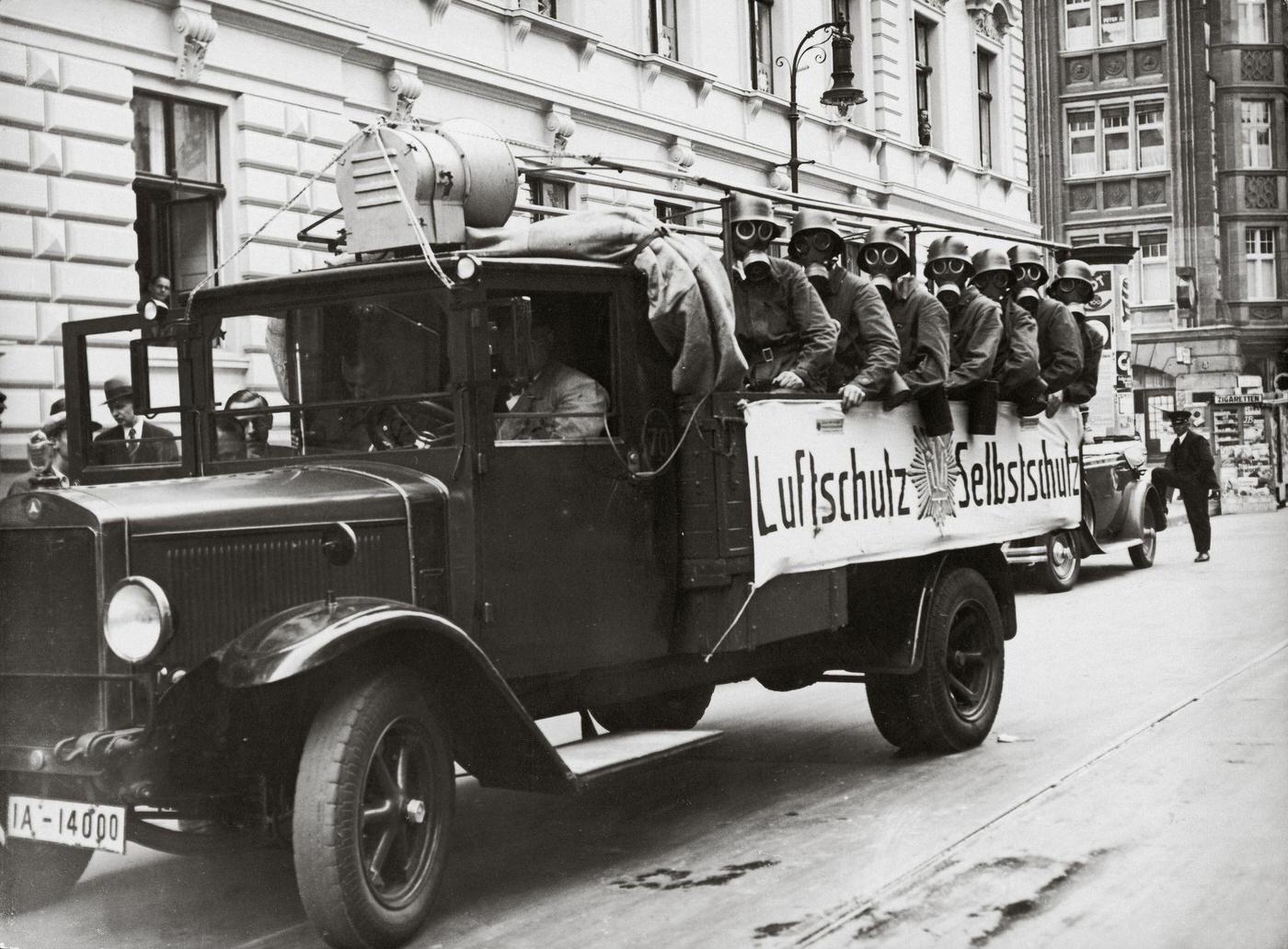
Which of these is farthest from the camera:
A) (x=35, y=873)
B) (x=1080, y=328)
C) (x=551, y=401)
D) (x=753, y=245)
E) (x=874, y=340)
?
(x=1080, y=328)

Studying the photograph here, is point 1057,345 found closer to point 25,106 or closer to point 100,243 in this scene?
point 100,243

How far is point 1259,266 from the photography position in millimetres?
18469

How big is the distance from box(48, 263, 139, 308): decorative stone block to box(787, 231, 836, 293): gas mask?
730cm

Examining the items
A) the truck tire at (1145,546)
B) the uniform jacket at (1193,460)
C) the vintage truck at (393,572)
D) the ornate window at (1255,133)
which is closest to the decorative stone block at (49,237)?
the vintage truck at (393,572)

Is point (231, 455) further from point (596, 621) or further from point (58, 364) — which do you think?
point (58, 364)

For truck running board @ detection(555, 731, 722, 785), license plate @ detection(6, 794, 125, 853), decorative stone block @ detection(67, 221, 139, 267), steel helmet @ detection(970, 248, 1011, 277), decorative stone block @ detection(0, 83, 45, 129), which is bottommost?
truck running board @ detection(555, 731, 722, 785)

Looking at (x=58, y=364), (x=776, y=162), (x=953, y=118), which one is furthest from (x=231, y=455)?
(x=953, y=118)

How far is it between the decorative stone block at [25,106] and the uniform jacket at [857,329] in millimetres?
7590

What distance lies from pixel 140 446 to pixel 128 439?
86mm

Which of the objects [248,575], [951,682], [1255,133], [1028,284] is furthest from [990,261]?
[1255,133]

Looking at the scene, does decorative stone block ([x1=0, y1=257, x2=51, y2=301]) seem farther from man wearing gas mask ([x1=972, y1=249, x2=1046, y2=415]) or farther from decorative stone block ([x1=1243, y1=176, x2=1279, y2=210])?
decorative stone block ([x1=1243, y1=176, x2=1279, y2=210])

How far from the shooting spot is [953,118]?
2941 centimetres

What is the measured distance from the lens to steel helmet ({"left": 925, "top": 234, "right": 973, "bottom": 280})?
27.9ft

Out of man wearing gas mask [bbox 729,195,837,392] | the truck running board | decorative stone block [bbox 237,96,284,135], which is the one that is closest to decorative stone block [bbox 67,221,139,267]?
decorative stone block [bbox 237,96,284,135]
